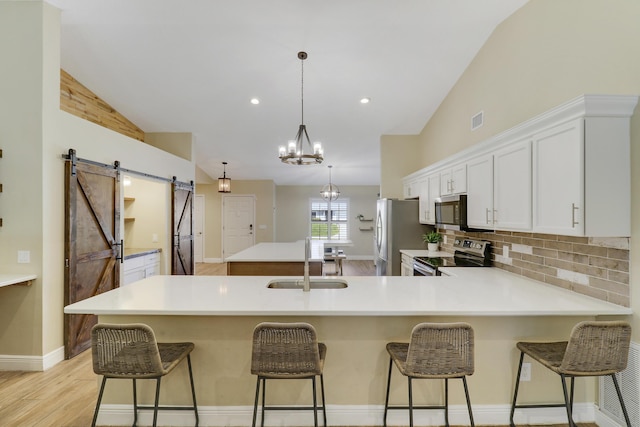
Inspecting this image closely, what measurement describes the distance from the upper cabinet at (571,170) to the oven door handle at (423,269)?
0.89m

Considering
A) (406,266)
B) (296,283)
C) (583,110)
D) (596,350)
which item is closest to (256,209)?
(406,266)

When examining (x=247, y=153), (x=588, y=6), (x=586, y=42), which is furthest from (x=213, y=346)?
(x=247, y=153)

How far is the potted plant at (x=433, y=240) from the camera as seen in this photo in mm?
4660

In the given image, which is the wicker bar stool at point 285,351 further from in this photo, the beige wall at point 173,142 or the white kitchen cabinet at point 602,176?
the beige wall at point 173,142

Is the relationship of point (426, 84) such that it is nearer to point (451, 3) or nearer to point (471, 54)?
point (471, 54)

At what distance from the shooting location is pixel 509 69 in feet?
10.5

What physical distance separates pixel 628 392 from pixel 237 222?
8.68 metres

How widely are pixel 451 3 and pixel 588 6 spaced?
113cm

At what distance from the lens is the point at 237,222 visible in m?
9.48

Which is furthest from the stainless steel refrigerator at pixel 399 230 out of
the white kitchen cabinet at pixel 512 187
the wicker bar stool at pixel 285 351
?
the wicker bar stool at pixel 285 351

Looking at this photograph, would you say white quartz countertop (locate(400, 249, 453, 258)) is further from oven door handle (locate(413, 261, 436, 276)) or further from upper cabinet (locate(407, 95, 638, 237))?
upper cabinet (locate(407, 95, 638, 237))

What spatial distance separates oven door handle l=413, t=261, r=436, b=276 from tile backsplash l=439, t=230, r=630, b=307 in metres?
0.69

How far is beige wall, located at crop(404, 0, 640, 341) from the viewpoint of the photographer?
1.94 metres

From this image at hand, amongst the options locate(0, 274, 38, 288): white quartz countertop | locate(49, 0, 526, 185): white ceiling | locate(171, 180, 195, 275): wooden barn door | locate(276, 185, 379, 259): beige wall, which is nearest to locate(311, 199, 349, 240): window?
locate(276, 185, 379, 259): beige wall
